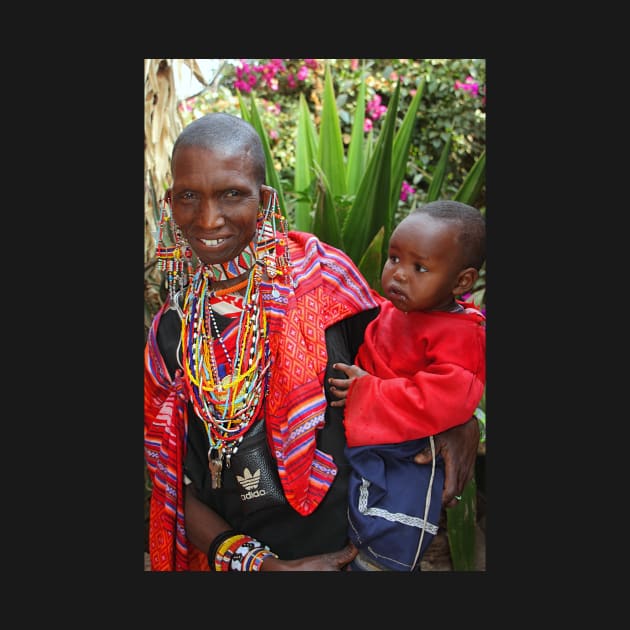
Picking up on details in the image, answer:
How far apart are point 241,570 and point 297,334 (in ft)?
2.90

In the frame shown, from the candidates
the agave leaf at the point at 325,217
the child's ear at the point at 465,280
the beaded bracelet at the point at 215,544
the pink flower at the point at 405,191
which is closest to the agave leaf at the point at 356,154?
the pink flower at the point at 405,191

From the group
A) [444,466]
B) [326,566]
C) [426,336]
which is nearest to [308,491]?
[326,566]

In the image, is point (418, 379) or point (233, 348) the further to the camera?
point (233, 348)

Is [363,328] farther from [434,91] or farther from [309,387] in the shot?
[434,91]

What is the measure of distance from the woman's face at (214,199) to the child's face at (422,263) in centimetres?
51

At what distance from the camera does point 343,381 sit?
2.74 meters

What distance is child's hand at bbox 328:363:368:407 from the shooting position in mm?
2715

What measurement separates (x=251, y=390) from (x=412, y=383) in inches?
22.4

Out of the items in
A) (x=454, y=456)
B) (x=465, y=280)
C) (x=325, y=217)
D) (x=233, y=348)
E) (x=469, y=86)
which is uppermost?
(x=469, y=86)

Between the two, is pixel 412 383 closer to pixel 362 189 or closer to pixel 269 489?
pixel 269 489

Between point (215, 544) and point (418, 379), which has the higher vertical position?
point (418, 379)

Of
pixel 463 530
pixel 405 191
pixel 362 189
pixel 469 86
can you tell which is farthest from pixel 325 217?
pixel 463 530

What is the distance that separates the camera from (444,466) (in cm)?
277

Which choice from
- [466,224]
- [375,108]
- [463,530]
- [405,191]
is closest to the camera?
[466,224]
